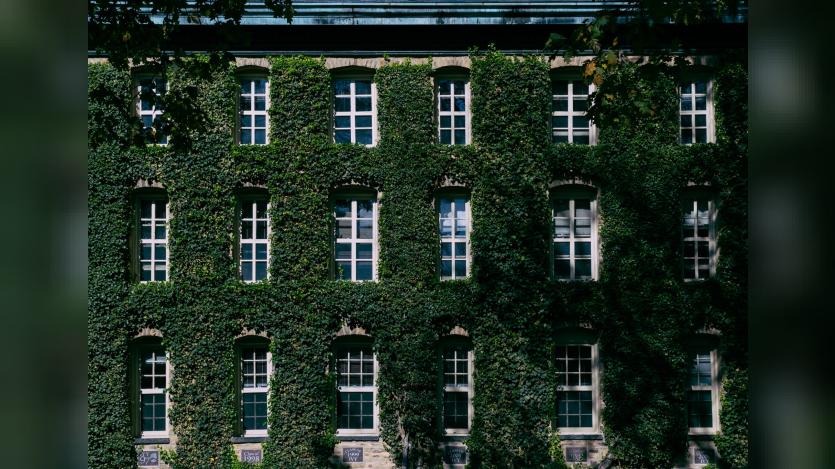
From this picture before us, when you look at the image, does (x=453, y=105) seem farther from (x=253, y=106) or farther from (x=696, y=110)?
(x=696, y=110)

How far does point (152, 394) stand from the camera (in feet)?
52.2

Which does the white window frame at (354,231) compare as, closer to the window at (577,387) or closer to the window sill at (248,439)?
the window sill at (248,439)

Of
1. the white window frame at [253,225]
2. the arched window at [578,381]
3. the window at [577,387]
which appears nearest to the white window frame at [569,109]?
the arched window at [578,381]

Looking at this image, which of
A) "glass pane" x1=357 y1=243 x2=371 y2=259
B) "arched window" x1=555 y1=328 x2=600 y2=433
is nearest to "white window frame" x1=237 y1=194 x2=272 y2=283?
"glass pane" x1=357 y1=243 x2=371 y2=259

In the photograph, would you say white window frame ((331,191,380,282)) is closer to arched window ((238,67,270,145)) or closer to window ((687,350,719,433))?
arched window ((238,67,270,145))

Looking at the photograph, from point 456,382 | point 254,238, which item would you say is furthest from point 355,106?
point 456,382

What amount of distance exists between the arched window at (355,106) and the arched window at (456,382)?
19.4 ft

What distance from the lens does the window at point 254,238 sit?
52.7ft

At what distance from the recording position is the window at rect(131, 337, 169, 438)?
15.9 m

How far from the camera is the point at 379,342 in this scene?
50.8 feet

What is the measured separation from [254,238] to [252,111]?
3.46 meters

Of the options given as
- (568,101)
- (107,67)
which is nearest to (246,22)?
(107,67)

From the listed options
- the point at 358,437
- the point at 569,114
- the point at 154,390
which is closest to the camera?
the point at 358,437
